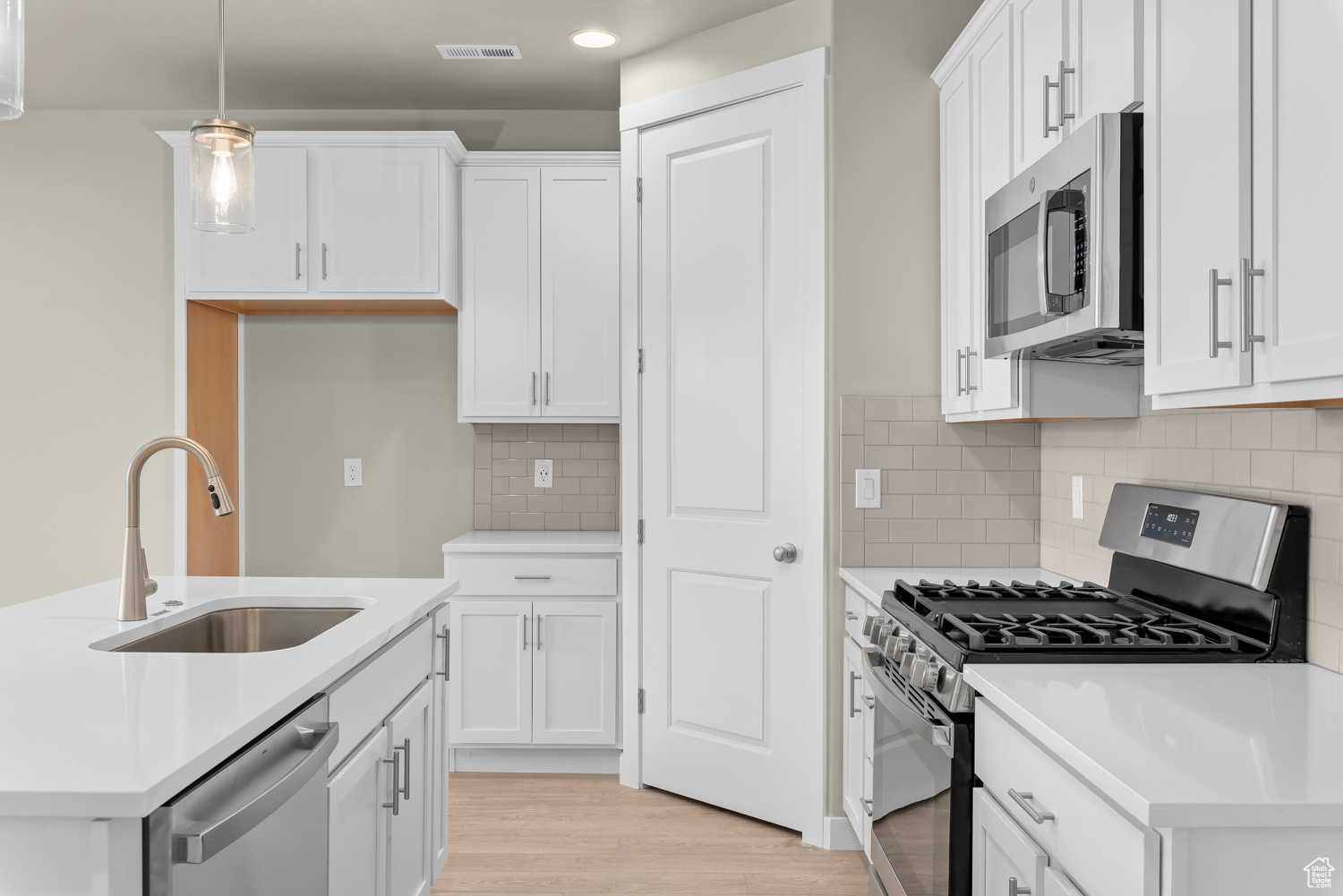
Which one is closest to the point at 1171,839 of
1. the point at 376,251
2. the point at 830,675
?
the point at 830,675

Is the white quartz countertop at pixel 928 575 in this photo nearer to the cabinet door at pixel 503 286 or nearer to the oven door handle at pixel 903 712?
the oven door handle at pixel 903 712

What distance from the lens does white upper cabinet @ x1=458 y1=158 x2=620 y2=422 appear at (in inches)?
141

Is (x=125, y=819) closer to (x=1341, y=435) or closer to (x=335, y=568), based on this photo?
(x=1341, y=435)

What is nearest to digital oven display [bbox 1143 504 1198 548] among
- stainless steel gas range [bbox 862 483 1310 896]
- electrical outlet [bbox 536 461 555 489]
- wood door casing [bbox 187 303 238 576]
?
stainless steel gas range [bbox 862 483 1310 896]

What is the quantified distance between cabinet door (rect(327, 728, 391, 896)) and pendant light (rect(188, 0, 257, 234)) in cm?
118

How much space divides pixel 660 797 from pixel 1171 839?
2388mm

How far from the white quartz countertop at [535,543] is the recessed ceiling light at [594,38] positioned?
1841 millimetres

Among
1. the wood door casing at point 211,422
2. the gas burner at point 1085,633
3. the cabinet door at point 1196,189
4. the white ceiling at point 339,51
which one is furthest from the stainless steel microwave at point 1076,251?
the wood door casing at point 211,422

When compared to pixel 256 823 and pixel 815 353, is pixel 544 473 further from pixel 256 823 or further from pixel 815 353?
pixel 256 823

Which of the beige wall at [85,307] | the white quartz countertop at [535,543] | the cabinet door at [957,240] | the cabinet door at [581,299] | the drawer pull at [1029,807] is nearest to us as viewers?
the drawer pull at [1029,807]

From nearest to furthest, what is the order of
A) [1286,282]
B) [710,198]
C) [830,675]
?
[1286,282]
[830,675]
[710,198]

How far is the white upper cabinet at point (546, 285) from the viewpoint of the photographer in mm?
3590

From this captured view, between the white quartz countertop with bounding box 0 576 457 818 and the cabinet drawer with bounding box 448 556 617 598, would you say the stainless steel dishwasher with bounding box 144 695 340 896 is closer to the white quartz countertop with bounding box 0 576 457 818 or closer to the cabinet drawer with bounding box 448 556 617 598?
the white quartz countertop with bounding box 0 576 457 818

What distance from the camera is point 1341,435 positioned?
1.52 meters
